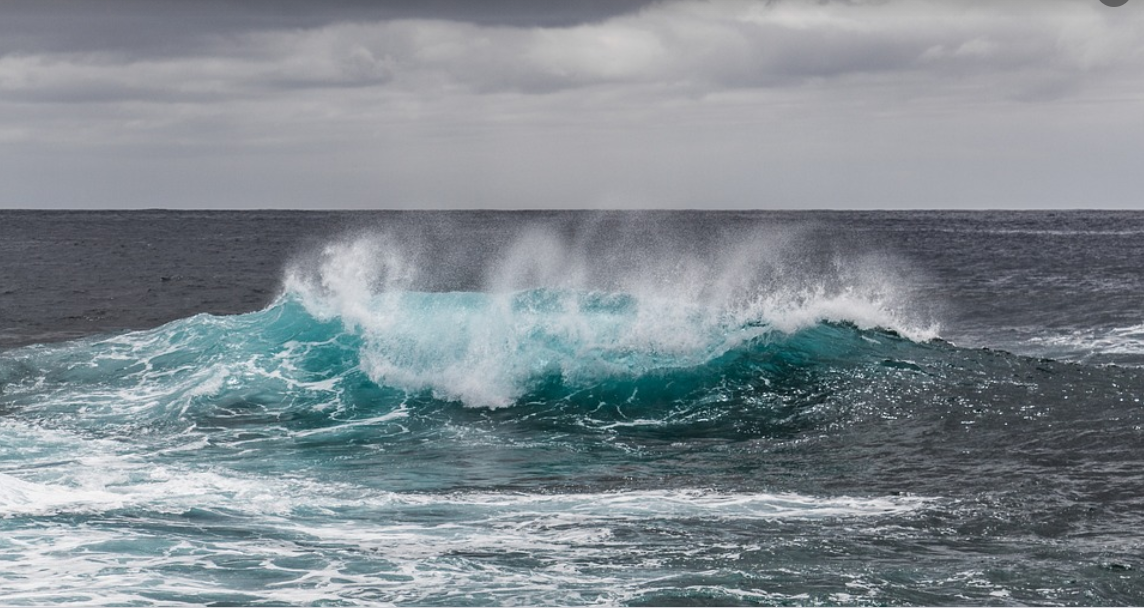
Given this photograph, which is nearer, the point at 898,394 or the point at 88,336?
the point at 898,394

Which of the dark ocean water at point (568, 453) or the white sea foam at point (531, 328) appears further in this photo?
the white sea foam at point (531, 328)

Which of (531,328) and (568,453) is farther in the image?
(531,328)

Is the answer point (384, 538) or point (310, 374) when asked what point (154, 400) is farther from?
point (384, 538)

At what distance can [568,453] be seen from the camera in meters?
15.7

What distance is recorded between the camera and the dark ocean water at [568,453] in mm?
10172

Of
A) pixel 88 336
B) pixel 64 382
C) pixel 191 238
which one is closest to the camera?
pixel 64 382

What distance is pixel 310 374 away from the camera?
2106 centimetres

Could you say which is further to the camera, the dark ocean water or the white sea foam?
the white sea foam

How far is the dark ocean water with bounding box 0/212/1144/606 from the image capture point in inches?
400

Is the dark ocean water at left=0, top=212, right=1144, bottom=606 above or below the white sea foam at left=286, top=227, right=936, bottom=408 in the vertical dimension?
below

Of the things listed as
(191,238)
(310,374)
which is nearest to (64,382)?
(310,374)

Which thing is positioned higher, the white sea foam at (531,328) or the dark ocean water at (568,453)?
the white sea foam at (531,328)

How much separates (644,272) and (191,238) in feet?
174

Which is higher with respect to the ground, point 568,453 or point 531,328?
point 531,328
